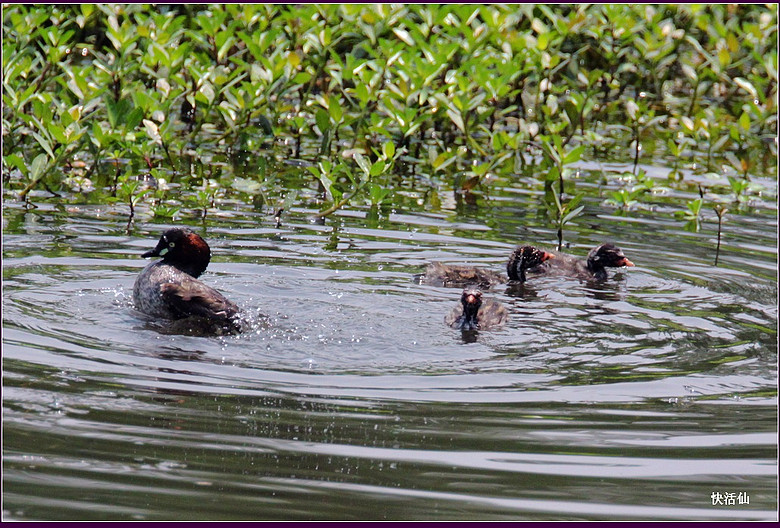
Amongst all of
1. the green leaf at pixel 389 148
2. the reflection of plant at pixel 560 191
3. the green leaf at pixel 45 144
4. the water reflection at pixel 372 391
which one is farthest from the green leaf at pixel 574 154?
the green leaf at pixel 45 144

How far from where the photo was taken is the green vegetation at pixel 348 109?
10086 mm

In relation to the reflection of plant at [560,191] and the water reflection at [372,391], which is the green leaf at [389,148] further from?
the reflection of plant at [560,191]

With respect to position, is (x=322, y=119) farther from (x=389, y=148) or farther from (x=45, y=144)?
(x=45, y=144)

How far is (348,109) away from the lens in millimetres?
13875

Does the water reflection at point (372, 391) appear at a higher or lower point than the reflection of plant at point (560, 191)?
lower

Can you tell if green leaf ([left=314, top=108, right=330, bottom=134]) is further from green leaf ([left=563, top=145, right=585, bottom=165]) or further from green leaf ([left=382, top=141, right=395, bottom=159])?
green leaf ([left=563, top=145, right=585, bottom=165])

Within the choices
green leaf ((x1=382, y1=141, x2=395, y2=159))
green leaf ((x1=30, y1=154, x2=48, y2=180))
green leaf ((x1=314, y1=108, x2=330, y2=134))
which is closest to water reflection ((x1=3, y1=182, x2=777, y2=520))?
green leaf ((x1=30, y1=154, x2=48, y2=180))

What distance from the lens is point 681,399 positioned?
5.76 metres

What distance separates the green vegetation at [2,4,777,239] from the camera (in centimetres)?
1009

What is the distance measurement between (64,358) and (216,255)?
2793 mm

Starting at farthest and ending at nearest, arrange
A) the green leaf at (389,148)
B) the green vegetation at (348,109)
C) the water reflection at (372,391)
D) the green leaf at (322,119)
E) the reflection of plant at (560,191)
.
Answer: the green leaf at (322,119) → the green vegetation at (348,109) → the green leaf at (389,148) → the reflection of plant at (560,191) → the water reflection at (372,391)

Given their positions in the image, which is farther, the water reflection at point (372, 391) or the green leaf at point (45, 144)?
the green leaf at point (45, 144)

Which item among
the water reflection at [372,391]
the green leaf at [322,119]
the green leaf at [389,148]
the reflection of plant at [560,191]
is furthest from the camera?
the green leaf at [322,119]

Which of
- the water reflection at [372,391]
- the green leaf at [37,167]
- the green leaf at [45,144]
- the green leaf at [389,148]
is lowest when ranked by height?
the water reflection at [372,391]
